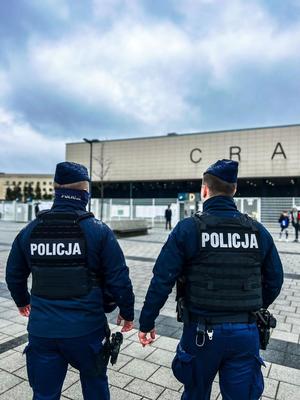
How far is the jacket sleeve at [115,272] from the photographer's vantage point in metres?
2.19

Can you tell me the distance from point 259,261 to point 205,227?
A: 0.43m

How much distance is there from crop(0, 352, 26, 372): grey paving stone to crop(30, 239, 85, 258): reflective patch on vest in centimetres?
194

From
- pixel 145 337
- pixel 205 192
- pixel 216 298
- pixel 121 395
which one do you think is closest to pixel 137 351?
pixel 121 395

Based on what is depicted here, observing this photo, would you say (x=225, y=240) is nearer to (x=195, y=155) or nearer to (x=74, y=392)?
(x=74, y=392)

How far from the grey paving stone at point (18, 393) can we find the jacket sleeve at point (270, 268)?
219cm

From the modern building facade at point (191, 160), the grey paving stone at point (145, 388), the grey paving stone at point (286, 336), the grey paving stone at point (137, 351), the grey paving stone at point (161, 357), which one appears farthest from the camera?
the modern building facade at point (191, 160)

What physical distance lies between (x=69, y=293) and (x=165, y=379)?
1.74m

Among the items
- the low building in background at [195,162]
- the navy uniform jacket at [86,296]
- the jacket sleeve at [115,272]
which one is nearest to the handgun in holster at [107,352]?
the navy uniform jacket at [86,296]

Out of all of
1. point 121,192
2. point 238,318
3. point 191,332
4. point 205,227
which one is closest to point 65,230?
point 205,227

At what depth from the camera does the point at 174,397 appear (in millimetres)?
2965

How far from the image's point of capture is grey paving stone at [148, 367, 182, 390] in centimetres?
316

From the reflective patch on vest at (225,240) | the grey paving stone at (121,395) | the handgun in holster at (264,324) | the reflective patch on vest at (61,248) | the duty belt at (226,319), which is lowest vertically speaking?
the grey paving stone at (121,395)

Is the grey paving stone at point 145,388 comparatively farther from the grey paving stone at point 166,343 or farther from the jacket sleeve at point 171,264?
the jacket sleeve at point 171,264

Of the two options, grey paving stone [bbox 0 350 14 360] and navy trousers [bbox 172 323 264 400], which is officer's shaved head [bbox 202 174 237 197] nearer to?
navy trousers [bbox 172 323 264 400]
